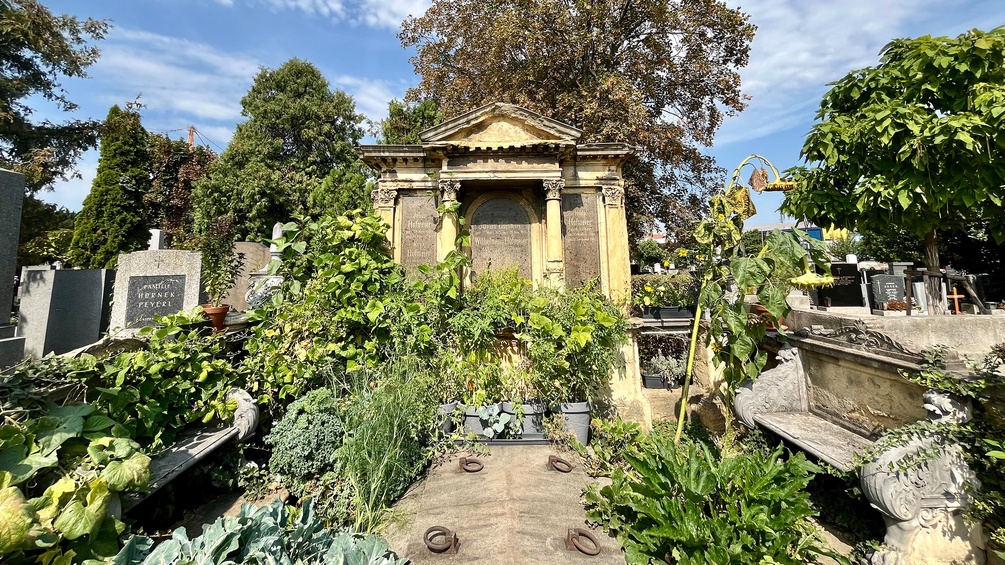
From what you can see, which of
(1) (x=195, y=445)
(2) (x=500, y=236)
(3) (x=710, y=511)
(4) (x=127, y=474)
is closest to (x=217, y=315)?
(1) (x=195, y=445)

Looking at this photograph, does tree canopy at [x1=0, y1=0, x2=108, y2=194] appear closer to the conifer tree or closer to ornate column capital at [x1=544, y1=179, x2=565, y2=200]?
the conifer tree

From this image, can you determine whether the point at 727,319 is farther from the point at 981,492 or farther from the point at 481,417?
the point at 481,417

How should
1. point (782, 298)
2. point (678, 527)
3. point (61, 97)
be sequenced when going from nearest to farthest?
point (678, 527) < point (782, 298) < point (61, 97)

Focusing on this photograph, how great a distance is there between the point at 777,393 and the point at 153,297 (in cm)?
827

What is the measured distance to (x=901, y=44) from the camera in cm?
479

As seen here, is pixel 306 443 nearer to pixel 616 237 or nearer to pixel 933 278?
pixel 616 237

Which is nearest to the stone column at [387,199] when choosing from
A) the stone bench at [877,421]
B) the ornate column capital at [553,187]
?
the ornate column capital at [553,187]

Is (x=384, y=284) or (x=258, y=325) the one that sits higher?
(x=384, y=284)

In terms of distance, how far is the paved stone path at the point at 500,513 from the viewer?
2564 millimetres

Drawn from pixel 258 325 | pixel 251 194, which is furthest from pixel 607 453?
pixel 251 194

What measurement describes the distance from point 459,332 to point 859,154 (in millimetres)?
5333

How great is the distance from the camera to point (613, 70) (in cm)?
1077

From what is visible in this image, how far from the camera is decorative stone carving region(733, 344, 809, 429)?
4465 mm

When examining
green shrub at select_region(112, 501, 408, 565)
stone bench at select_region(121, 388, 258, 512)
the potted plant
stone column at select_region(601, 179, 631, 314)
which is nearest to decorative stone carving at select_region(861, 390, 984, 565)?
green shrub at select_region(112, 501, 408, 565)
